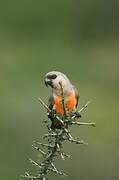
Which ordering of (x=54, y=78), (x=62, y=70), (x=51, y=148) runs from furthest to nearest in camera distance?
(x=62, y=70), (x=54, y=78), (x=51, y=148)

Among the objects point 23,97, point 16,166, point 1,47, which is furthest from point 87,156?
point 1,47

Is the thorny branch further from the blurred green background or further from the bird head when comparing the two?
the blurred green background

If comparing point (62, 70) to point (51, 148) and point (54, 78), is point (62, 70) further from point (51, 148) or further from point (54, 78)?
point (51, 148)

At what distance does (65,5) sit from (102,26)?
1.21 meters

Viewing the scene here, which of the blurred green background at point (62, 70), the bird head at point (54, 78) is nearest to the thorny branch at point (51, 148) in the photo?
the bird head at point (54, 78)

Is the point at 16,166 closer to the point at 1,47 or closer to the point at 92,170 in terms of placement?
the point at 92,170

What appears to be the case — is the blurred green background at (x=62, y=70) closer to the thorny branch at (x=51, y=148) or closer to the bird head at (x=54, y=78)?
the bird head at (x=54, y=78)

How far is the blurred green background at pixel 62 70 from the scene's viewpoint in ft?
43.1

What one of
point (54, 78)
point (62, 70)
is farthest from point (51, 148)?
point (62, 70)

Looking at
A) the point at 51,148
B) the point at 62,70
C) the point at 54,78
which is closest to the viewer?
the point at 51,148

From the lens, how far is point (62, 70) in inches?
701

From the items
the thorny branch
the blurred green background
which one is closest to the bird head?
the thorny branch

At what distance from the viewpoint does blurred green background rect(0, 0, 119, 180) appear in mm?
13148

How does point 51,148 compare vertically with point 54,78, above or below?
above
